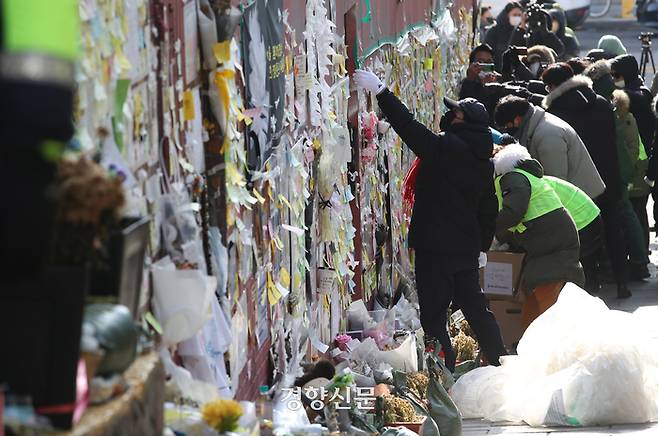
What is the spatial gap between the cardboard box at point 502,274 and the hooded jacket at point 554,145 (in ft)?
3.77

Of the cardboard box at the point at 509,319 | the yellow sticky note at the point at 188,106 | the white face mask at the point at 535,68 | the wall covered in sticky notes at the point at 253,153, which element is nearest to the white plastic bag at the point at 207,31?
the wall covered in sticky notes at the point at 253,153

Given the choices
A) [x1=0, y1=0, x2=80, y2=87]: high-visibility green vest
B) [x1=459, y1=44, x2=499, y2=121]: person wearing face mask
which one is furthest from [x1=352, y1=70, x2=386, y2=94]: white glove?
[x1=0, y1=0, x2=80, y2=87]: high-visibility green vest

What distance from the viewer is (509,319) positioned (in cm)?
934

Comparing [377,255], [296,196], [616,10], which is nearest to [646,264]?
[377,255]

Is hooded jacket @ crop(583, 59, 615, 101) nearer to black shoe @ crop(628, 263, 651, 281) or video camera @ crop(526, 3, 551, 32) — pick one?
black shoe @ crop(628, 263, 651, 281)

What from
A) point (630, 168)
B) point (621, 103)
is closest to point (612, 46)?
point (621, 103)

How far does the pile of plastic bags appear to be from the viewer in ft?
23.8

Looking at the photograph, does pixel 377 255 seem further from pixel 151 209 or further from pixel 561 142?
pixel 151 209

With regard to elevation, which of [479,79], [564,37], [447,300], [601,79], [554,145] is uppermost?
[564,37]

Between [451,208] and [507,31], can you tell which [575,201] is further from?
[507,31]

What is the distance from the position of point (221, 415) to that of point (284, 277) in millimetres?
2551

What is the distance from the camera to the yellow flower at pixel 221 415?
3.51 meters

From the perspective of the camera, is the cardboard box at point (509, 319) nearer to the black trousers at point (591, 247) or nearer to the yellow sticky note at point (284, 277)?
the black trousers at point (591, 247)

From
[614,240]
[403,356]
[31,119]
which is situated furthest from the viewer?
[614,240]
